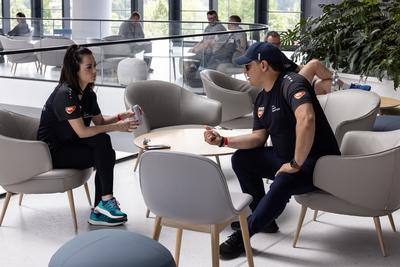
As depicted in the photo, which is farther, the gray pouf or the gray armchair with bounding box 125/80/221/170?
the gray armchair with bounding box 125/80/221/170

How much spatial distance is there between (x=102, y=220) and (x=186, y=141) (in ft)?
2.56

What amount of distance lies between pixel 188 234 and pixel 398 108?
301cm

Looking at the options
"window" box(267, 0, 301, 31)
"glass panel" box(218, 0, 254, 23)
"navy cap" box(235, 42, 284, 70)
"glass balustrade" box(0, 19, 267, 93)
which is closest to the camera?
"navy cap" box(235, 42, 284, 70)

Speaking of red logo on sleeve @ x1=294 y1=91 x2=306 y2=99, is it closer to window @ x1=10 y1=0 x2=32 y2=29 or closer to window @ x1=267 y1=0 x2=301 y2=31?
window @ x1=267 y1=0 x2=301 y2=31

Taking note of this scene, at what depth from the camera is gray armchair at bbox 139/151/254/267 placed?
11.3 feet

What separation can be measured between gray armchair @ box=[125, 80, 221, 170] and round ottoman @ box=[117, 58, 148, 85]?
9.98ft

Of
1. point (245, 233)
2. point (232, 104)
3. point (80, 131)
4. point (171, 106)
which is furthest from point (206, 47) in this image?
point (245, 233)

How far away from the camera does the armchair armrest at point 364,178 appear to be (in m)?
4.00

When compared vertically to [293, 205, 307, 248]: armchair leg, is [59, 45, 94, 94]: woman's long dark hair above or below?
above

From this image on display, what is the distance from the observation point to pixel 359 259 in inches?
169

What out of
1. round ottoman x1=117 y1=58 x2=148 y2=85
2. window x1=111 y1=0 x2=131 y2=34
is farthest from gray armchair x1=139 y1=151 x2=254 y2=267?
window x1=111 y1=0 x2=131 y2=34

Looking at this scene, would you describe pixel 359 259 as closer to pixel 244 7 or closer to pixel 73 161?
pixel 73 161

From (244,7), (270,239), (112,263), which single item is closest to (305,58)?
(270,239)

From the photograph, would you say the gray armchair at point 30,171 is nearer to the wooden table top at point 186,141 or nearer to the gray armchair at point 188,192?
the wooden table top at point 186,141
